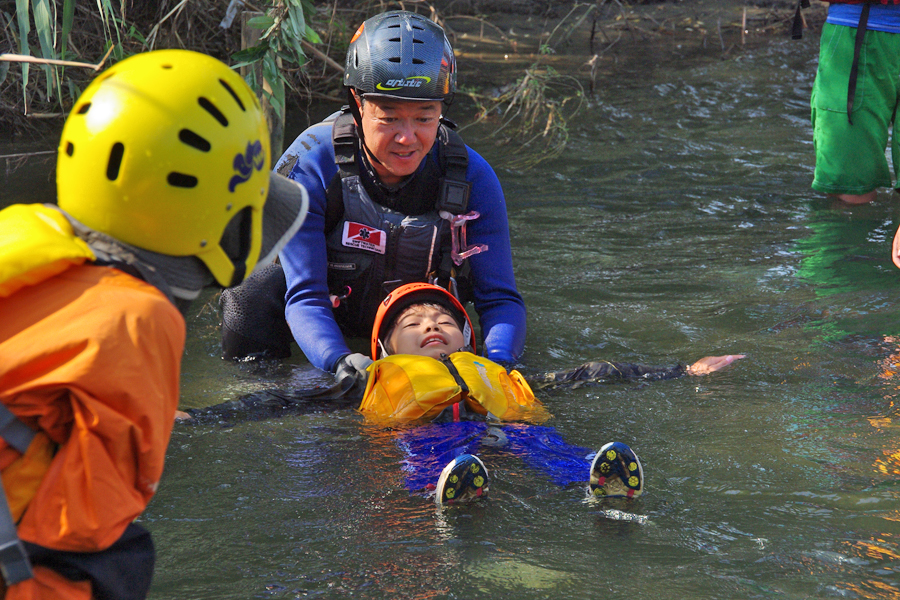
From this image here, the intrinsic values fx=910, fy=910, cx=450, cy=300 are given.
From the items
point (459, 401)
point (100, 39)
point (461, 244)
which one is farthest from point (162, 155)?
point (100, 39)

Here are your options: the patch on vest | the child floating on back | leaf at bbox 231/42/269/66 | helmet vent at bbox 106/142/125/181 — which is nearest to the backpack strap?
the patch on vest

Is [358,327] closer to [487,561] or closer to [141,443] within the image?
[487,561]

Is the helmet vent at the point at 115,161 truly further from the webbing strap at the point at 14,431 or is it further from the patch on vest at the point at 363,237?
the patch on vest at the point at 363,237

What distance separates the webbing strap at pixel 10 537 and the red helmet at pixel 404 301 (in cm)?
253

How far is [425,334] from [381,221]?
0.65m

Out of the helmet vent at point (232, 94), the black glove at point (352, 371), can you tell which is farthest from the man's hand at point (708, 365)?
the helmet vent at point (232, 94)

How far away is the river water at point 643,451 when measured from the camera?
8.63 feet

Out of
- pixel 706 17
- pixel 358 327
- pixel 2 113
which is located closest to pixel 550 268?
pixel 358 327

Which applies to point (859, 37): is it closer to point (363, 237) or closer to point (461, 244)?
point (461, 244)

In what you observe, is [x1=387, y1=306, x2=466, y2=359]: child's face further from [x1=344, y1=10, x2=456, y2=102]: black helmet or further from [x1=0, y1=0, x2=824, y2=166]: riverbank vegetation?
[x1=0, y1=0, x2=824, y2=166]: riverbank vegetation

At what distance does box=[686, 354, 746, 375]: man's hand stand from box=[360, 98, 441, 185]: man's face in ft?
5.30

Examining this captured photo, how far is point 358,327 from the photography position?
15.3 ft

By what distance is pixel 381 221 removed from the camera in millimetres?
4363

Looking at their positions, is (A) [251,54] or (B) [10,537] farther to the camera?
(A) [251,54]
